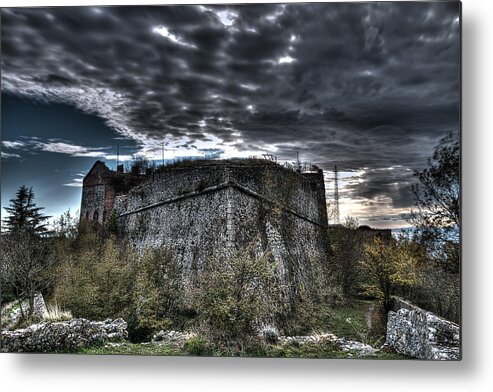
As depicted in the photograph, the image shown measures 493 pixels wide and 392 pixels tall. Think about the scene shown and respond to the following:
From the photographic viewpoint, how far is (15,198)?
5.78m

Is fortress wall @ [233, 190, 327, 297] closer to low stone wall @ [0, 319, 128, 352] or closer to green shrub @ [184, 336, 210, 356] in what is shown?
green shrub @ [184, 336, 210, 356]

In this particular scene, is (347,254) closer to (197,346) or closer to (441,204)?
(441,204)

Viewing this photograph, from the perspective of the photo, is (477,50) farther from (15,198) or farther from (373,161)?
(15,198)

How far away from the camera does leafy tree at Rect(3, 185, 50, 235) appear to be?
577cm

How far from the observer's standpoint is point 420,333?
5227mm

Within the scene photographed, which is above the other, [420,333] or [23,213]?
[23,213]

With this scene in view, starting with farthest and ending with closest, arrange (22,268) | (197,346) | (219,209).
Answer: (219,209)
(22,268)
(197,346)

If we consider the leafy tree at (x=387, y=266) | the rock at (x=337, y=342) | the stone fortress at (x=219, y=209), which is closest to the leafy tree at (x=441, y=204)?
the leafy tree at (x=387, y=266)

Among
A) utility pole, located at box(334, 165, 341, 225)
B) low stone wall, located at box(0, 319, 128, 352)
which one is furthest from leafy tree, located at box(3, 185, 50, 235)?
utility pole, located at box(334, 165, 341, 225)

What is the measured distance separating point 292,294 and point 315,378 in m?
0.94

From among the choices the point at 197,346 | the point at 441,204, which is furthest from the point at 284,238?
the point at 441,204

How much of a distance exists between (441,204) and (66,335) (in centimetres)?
447

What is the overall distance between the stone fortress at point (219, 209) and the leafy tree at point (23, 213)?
580 millimetres

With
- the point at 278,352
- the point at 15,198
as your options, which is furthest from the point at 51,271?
the point at 278,352
